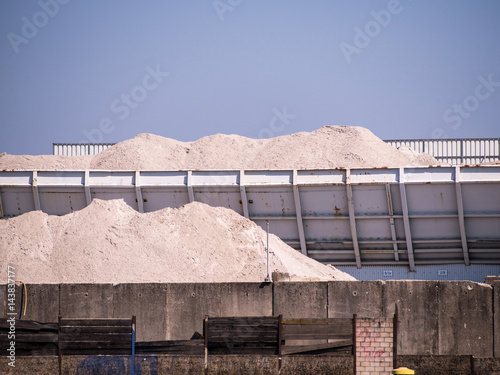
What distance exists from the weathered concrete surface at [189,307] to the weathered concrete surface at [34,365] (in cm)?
193

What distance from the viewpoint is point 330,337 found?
958 centimetres

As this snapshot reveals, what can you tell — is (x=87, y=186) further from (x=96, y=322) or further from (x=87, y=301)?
(x=96, y=322)

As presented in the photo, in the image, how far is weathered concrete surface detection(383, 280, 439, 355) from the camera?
32.4ft

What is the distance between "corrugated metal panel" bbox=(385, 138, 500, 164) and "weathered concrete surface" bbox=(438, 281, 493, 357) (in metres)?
10.9

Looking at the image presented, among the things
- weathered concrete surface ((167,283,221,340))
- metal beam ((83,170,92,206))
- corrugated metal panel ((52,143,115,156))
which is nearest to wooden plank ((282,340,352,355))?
weathered concrete surface ((167,283,221,340))

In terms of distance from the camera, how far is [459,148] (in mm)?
20188

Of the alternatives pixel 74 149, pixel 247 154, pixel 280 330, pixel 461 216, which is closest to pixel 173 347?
pixel 280 330

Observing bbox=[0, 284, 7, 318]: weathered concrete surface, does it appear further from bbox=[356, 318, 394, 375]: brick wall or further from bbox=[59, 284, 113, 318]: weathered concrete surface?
bbox=[356, 318, 394, 375]: brick wall

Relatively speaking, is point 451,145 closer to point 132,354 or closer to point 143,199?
point 143,199

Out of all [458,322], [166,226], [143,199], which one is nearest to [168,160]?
[143,199]

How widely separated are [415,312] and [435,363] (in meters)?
0.87

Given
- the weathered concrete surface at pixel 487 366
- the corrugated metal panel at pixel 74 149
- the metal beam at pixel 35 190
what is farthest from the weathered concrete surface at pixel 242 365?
the corrugated metal panel at pixel 74 149

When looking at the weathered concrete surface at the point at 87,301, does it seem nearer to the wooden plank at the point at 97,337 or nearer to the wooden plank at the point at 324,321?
the wooden plank at the point at 97,337

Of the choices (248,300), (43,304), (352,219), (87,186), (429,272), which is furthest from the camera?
(87,186)
